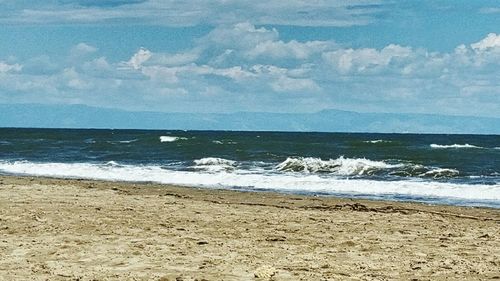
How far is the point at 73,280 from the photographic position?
720 cm

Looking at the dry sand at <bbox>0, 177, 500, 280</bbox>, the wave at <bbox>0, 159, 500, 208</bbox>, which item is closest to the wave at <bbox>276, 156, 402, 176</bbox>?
the wave at <bbox>0, 159, 500, 208</bbox>

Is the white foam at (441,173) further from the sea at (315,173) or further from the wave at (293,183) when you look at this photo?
the wave at (293,183)

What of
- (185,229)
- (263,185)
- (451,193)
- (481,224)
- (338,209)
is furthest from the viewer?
(263,185)

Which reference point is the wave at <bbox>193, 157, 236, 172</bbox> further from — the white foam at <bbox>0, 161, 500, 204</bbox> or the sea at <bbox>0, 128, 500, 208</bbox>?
the white foam at <bbox>0, 161, 500, 204</bbox>

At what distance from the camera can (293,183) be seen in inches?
850

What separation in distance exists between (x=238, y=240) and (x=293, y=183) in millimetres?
12114

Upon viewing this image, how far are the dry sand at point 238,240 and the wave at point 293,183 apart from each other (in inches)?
153

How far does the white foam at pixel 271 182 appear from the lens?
750 inches

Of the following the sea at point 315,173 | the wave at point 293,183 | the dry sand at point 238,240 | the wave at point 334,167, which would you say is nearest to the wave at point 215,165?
the sea at point 315,173

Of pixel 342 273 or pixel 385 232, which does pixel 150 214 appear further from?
Answer: pixel 342 273

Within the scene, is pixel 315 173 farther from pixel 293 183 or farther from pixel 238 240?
pixel 238 240

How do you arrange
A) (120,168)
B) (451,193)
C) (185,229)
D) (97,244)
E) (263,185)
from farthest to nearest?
(120,168) → (263,185) → (451,193) → (185,229) → (97,244)

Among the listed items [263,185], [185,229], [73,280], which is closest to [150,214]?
[185,229]

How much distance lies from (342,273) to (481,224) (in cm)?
487
